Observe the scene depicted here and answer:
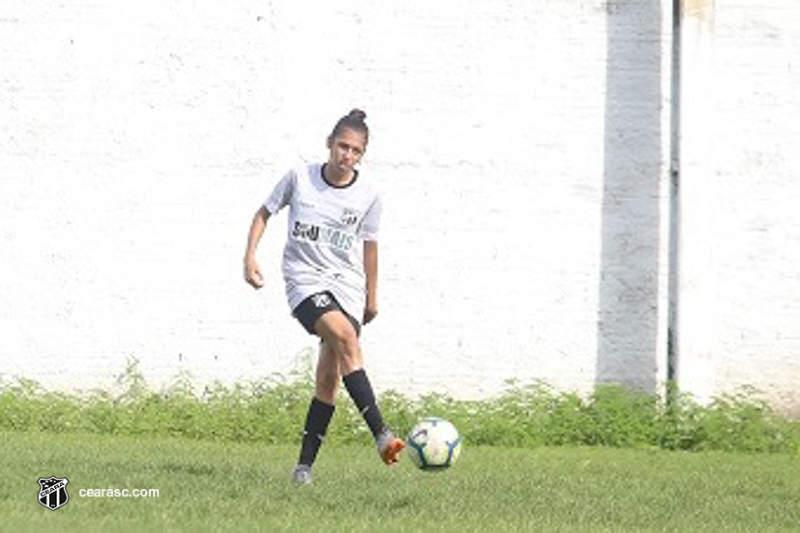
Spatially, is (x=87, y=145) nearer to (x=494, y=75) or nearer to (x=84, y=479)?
(x=494, y=75)

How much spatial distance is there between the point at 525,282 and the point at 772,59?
2.62m

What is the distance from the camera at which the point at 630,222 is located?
680 inches

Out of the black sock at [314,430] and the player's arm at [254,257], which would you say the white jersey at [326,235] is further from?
the black sock at [314,430]

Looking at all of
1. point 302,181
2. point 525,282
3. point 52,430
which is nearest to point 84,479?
point 302,181

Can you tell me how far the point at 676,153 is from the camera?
56.1 feet

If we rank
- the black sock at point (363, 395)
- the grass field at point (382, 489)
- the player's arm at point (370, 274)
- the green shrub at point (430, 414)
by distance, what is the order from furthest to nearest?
the green shrub at point (430, 414)
the player's arm at point (370, 274)
the black sock at point (363, 395)
the grass field at point (382, 489)

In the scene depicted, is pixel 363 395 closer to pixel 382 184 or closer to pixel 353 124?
pixel 353 124

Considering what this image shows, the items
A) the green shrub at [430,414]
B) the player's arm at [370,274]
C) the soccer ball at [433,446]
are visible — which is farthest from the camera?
the green shrub at [430,414]

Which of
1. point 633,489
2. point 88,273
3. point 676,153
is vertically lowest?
point 633,489

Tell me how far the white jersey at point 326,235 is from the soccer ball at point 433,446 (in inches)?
32.3

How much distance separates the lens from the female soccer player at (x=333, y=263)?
39.6ft

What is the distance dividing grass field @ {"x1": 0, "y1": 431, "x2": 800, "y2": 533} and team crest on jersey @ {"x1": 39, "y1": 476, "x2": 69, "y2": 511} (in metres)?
0.06

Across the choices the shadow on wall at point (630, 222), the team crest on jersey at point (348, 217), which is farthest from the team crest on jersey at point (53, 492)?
the shadow on wall at point (630, 222)

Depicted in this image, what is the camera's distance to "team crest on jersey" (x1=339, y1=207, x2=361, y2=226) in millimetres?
12312
